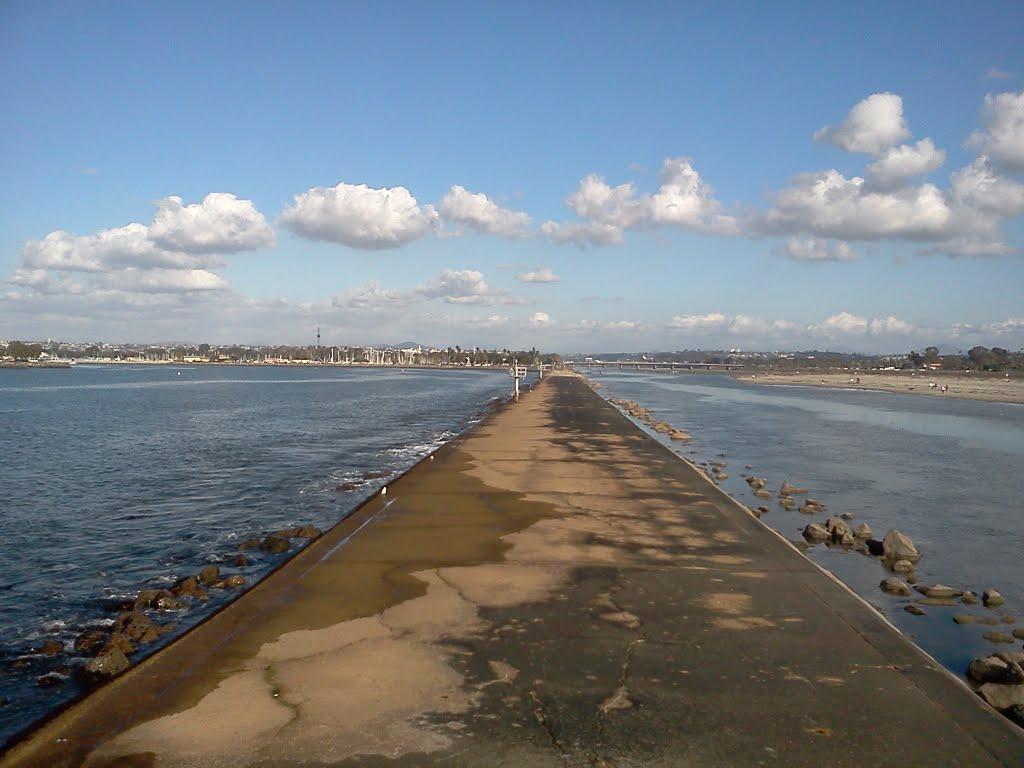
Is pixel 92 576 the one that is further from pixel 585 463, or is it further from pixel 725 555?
pixel 585 463

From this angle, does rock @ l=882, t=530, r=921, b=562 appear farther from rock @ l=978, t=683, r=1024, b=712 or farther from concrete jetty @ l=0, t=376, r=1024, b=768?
rock @ l=978, t=683, r=1024, b=712

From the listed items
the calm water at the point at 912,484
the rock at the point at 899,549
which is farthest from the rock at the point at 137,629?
the rock at the point at 899,549

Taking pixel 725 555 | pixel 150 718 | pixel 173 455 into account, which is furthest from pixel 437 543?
pixel 173 455

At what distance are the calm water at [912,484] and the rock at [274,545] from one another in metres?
10.8

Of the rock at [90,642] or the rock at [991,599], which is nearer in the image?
the rock at [90,642]

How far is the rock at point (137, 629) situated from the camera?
9812 millimetres

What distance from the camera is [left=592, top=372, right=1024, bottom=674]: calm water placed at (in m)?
12.5

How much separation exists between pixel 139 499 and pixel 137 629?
12.5m

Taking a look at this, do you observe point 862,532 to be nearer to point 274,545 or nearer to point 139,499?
point 274,545

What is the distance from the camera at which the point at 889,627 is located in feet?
30.3

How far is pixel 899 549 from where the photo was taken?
1450 cm

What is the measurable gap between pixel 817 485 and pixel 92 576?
69.1 ft

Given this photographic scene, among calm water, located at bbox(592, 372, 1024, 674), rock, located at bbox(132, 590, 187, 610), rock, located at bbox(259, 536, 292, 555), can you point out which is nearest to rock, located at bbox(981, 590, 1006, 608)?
calm water, located at bbox(592, 372, 1024, 674)

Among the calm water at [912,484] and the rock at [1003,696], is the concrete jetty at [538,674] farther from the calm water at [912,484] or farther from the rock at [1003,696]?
the calm water at [912,484]
